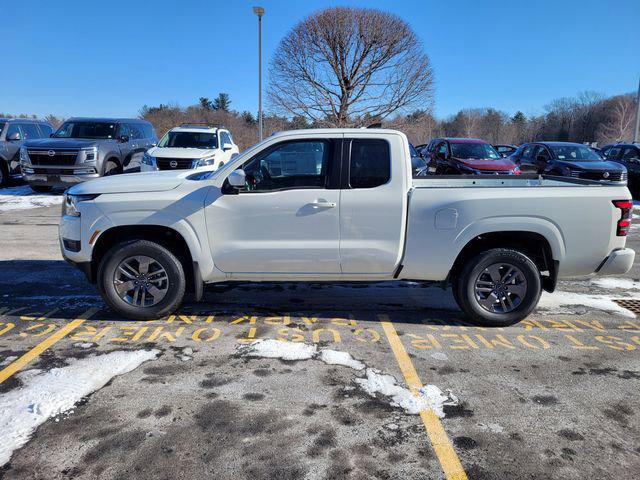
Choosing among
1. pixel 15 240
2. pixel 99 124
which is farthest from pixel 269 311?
pixel 99 124

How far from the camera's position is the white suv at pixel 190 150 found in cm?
1261

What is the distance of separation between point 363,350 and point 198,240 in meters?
1.80

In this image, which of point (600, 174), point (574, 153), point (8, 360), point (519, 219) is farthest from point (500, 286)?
point (574, 153)

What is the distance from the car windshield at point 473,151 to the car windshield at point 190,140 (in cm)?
745

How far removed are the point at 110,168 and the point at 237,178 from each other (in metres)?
10.7

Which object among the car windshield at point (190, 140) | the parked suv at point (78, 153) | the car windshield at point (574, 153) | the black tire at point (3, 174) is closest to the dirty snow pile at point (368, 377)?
the parked suv at point (78, 153)

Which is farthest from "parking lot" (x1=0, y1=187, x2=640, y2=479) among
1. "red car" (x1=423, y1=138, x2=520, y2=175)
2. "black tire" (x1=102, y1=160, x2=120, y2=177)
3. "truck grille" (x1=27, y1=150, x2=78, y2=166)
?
"red car" (x1=423, y1=138, x2=520, y2=175)

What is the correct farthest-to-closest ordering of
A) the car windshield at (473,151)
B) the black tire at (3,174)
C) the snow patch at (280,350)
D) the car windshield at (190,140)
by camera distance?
1. the car windshield at (473,151)
2. the black tire at (3,174)
3. the car windshield at (190,140)
4. the snow patch at (280,350)

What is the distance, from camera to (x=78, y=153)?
12.6 meters

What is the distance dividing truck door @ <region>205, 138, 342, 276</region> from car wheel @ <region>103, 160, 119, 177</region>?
1003cm

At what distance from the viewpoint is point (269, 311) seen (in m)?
5.14

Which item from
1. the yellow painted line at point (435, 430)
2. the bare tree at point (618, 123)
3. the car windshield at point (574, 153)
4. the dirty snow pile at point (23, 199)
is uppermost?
the bare tree at point (618, 123)

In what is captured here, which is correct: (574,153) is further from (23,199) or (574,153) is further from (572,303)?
(23,199)

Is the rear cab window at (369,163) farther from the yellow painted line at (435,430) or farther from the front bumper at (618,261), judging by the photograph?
the front bumper at (618,261)
